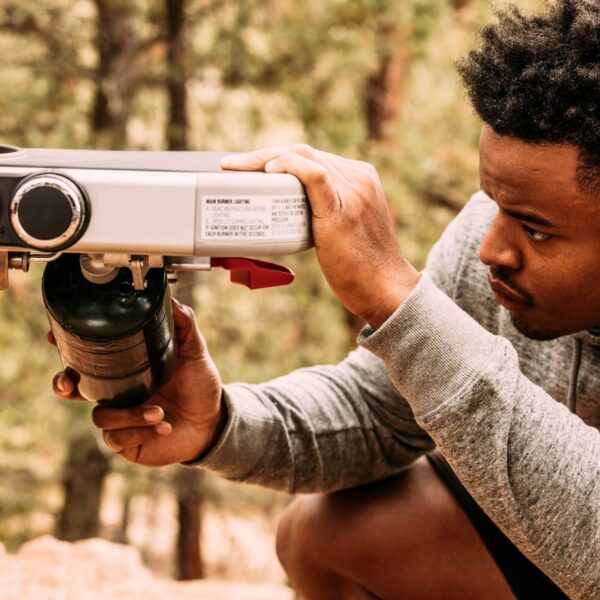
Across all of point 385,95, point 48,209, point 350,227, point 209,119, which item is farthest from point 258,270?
point 385,95

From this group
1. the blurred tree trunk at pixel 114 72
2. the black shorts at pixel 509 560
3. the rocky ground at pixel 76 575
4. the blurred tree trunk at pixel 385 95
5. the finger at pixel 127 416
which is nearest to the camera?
the finger at pixel 127 416

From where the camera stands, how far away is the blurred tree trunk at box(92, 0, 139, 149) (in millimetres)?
4297

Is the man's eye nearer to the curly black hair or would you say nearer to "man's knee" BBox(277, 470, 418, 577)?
the curly black hair

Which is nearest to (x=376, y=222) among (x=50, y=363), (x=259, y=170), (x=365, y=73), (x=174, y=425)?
(x=259, y=170)

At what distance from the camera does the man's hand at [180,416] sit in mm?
1442

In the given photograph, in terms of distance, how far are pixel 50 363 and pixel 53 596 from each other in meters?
2.58

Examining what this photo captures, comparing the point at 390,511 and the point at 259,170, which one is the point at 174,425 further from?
the point at 259,170

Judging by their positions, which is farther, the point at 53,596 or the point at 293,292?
the point at 293,292

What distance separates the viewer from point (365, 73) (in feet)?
16.7

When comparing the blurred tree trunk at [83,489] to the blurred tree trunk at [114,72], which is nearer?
the blurred tree trunk at [114,72]

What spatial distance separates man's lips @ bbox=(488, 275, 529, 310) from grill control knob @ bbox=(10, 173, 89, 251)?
72cm

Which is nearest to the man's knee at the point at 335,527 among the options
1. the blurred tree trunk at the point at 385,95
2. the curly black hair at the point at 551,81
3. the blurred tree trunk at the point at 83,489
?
the curly black hair at the point at 551,81

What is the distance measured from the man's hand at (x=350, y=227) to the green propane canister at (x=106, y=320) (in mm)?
216

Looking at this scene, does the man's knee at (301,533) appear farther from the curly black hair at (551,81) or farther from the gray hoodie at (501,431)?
the curly black hair at (551,81)
